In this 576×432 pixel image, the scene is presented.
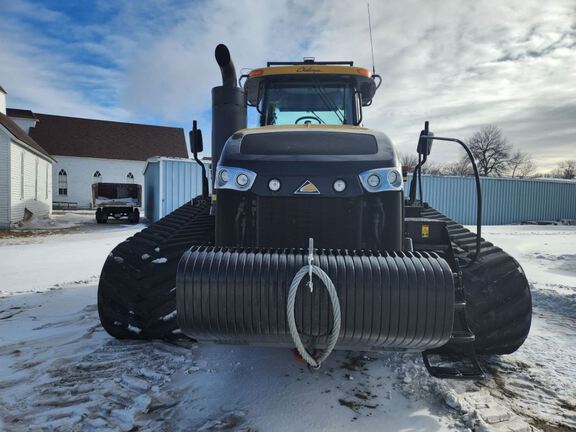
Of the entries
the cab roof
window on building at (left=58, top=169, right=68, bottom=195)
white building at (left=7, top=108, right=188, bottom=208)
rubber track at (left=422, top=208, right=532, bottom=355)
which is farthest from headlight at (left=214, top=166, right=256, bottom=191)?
window on building at (left=58, top=169, right=68, bottom=195)

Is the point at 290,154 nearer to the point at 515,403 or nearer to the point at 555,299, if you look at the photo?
the point at 515,403

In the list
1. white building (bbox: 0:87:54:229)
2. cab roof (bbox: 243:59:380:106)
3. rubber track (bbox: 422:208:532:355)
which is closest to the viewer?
rubber track (bbox: 422:208:532:355)

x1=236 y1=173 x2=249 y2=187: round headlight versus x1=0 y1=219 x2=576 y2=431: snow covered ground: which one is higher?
x1=236 y1=173 x2=249 y2=187: round headlight

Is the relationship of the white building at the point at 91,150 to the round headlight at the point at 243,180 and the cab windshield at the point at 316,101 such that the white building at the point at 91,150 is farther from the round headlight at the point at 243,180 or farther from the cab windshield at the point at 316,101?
the round headlight at the point at 243,180

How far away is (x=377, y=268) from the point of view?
2326 mm

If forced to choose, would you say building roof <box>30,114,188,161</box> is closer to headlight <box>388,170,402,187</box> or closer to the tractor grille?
the tractor grille

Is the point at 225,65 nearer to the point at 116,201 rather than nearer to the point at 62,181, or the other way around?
the point at 116,201

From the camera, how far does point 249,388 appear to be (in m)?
2.93

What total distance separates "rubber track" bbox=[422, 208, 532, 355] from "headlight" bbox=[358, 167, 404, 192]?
44.1 inches

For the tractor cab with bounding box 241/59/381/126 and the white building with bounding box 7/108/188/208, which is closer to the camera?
the tractor cab with bounding box 241/59/381/126

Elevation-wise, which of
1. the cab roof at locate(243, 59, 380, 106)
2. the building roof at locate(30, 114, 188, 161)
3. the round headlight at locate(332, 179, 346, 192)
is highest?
the building roof at locate(30, 114, 188, 161)

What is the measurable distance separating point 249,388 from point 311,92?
298cm

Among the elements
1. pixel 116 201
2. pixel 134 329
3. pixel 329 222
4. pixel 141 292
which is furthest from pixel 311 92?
pixel 116 201

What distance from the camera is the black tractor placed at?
230 cm
